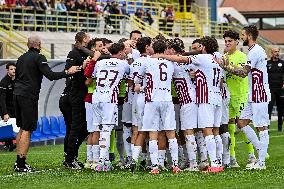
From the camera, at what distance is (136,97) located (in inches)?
650

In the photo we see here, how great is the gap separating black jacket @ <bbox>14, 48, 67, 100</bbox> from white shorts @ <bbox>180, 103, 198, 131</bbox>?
7.03ft

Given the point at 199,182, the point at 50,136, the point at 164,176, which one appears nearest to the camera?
the point at 199,182

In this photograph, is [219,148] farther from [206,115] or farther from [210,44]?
[210,44]

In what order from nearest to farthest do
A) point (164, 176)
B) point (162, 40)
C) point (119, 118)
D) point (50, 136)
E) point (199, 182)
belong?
point (199, 182) < point (164, 176) < point (162, 40) < point (119, 118) < point (50, 136)

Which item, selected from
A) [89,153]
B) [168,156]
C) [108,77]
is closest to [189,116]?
[168,156]

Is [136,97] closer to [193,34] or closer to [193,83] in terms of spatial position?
[193,83]

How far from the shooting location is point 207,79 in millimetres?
15789

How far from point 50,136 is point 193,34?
24.4 metres

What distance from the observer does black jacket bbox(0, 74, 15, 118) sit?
73.9ft

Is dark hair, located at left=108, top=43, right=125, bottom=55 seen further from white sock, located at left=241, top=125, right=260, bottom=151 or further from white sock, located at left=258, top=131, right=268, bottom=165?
white sock, located at left=258, top=131, right=268, bottom=165

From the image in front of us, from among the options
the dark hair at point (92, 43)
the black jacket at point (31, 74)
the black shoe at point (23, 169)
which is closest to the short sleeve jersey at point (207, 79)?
the dark hair at point (92, 43)

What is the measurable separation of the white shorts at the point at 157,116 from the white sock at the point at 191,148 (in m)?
0.31

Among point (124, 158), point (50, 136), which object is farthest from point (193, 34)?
point (124, 158)

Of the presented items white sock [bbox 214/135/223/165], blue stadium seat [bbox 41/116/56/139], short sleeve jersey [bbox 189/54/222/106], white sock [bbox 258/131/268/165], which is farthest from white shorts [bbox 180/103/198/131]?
blue stadium seat [bbox 41/116/56/139]
